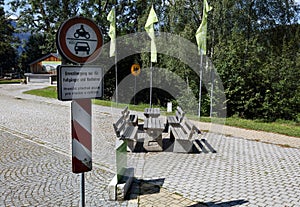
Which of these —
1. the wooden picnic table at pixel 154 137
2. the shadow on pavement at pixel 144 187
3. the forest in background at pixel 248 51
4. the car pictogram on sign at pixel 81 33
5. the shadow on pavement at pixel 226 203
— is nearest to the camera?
the car pictogram on sign at pixel 81 33

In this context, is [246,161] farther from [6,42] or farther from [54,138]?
[6,42]

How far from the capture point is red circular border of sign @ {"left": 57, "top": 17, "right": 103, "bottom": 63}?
298 cm

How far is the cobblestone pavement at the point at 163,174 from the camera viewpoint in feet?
14.1

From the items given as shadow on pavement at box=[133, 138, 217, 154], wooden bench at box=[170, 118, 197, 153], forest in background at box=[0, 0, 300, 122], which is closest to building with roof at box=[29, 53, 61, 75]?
forest in background at box=[0, 0, 300, 122]

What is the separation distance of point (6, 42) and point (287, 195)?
48161 mm

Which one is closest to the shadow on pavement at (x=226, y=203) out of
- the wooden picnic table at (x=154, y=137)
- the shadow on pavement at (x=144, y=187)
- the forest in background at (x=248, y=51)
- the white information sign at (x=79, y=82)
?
the shadow on pavement at (x=144, y=187)

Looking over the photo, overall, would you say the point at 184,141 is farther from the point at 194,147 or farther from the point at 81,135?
the point at 81,135

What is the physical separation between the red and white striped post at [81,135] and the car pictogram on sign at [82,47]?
1.84 ft

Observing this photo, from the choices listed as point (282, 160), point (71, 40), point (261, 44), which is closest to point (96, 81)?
point (71, 40)

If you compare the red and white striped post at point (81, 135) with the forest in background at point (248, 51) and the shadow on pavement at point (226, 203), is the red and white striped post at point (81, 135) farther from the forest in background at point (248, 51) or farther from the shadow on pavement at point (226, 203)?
the forest in background at point (248, 51)

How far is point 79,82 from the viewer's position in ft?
10.6

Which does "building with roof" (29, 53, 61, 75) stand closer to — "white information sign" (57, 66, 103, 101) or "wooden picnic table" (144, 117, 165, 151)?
"wooden picnic table" (144, 117, 165, 151)

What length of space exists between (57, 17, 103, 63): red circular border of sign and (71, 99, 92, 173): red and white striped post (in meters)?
0.47

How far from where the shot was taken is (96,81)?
3369 millimetres
